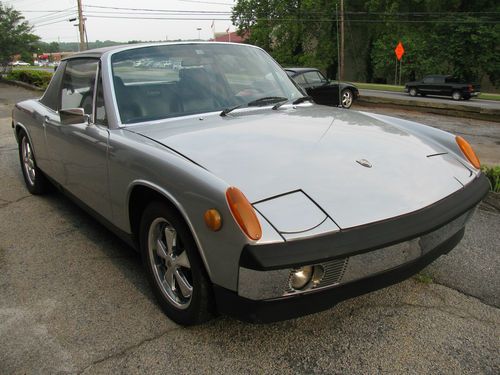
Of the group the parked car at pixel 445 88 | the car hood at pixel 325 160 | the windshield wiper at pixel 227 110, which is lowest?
the parked car at pixel 445 88

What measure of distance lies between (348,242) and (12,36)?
1339 inches

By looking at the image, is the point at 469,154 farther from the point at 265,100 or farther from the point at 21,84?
the point at 21,84

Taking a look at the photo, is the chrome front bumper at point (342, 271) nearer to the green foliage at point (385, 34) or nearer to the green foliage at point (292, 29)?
the green foliage at point (385, 34)

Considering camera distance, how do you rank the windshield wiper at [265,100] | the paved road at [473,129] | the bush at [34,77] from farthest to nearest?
the bush at [34,77]
the paved road at [473,129]
the windshield wiper at [265,100]

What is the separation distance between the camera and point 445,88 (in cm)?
2697

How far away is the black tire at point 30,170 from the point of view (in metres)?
4.90

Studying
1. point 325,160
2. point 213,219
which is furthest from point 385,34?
point 213,219

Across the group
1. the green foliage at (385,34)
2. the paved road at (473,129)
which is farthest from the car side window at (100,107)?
the green foliage at (385,34)

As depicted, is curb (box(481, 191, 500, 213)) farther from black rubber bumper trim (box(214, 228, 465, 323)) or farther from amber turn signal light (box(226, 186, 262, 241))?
amber turn signal light (box(226, 186, 262, 241))

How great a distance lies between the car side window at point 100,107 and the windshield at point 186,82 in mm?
129

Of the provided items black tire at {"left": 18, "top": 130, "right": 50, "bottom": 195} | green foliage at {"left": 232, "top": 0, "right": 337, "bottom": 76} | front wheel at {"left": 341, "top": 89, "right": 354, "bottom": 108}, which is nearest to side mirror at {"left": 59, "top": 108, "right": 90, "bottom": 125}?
black tire at {"left": 18, "top": 130, "right": 50, "bottom": 195}

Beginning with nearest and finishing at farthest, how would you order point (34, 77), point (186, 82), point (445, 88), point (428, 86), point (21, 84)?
point (186, 82) → point (34, 77) → point (21, 84) → point (445, 88) → point (428, 86)

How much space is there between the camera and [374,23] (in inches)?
1793

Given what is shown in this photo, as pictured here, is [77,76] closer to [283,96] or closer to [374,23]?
[283,96]
